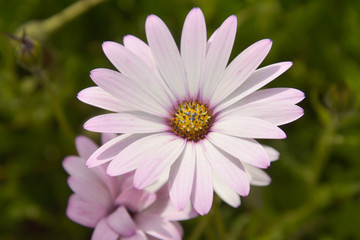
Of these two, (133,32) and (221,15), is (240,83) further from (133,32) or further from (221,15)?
(133,32)

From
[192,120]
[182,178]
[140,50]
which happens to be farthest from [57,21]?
[182,178]

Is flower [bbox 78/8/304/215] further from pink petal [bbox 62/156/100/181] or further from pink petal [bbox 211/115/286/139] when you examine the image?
pink petal [bbox 62/156/100/181]

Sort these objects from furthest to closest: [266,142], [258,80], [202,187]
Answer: [266,142] < [258,80] < [202,187]

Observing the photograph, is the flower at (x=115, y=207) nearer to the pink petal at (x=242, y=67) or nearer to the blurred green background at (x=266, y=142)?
the pink petal at (x=242, y=67)

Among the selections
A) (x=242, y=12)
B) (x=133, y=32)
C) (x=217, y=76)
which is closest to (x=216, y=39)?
(x=217, y=76)

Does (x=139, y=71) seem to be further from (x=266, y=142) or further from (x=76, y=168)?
(x=266, y=142)

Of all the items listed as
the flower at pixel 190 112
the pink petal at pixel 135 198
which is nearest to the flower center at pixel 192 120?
the flower at pixel 190 112
